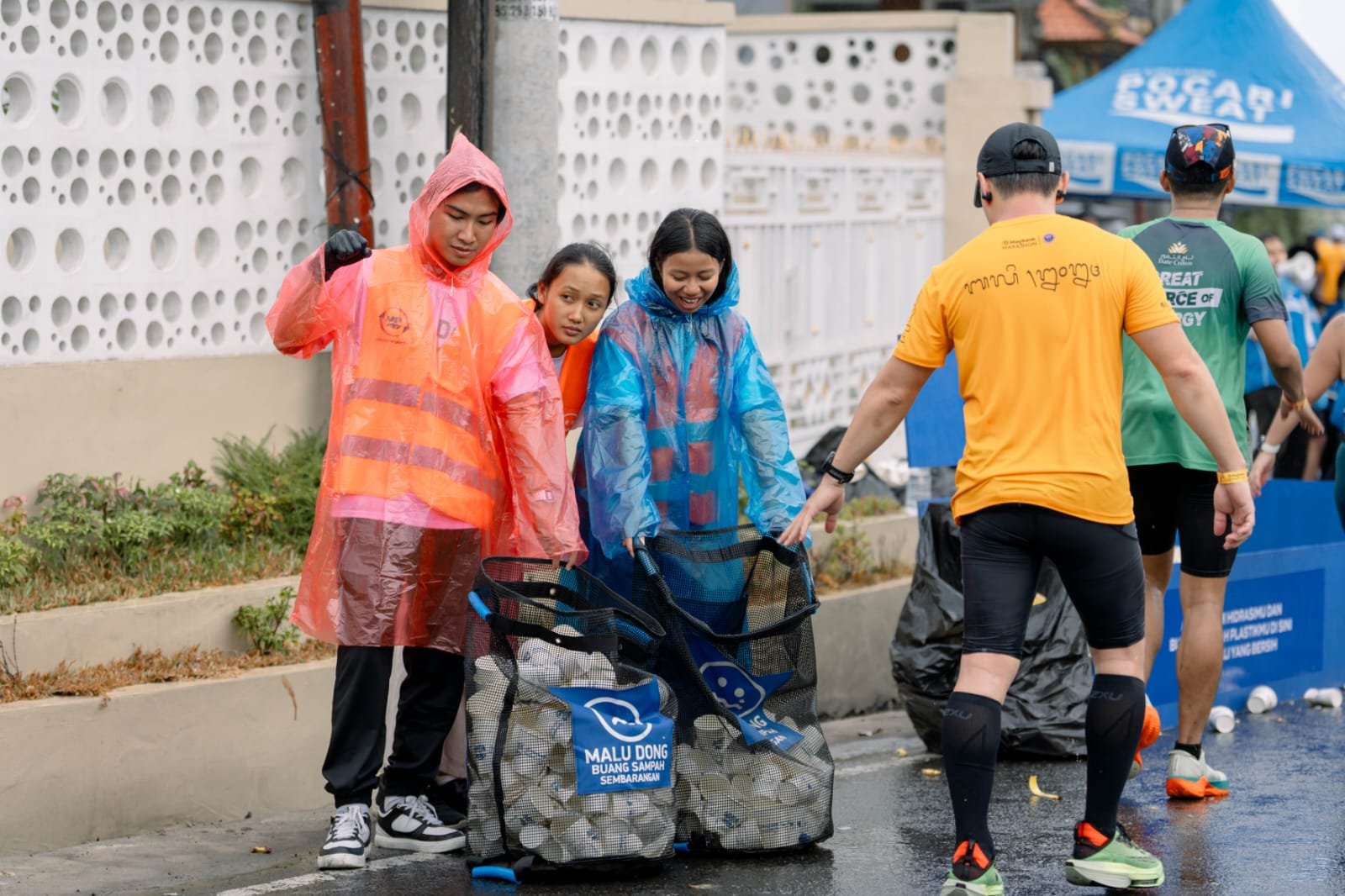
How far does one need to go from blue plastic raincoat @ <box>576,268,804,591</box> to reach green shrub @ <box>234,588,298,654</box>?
3.95ft

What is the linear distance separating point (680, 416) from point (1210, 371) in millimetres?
1597

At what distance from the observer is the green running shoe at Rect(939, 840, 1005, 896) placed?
447cm

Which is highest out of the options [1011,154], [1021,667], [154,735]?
[1011,154]

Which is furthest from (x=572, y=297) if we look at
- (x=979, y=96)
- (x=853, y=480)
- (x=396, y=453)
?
(x=979, y=96)

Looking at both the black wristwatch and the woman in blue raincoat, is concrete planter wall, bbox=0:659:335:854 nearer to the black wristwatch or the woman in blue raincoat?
the woman in blue raincoat

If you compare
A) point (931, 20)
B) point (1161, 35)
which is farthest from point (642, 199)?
point (1161, 35)

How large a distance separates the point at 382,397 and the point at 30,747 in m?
1.39

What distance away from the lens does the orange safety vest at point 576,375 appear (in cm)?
546

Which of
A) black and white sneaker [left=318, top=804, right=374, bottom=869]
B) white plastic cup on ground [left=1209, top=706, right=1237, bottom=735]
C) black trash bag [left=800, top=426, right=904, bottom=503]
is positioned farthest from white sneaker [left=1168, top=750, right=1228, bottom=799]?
black trash bag [left=800, top=426, right=904, bottom=503]

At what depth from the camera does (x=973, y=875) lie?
4.48 metres

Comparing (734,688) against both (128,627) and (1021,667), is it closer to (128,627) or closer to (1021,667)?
(1021,667)

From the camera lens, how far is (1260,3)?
16.0 m

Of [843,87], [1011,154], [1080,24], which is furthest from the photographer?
[1080,24]

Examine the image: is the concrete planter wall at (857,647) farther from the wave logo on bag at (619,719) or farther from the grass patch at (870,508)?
the wave logo on bag at (619,719)
